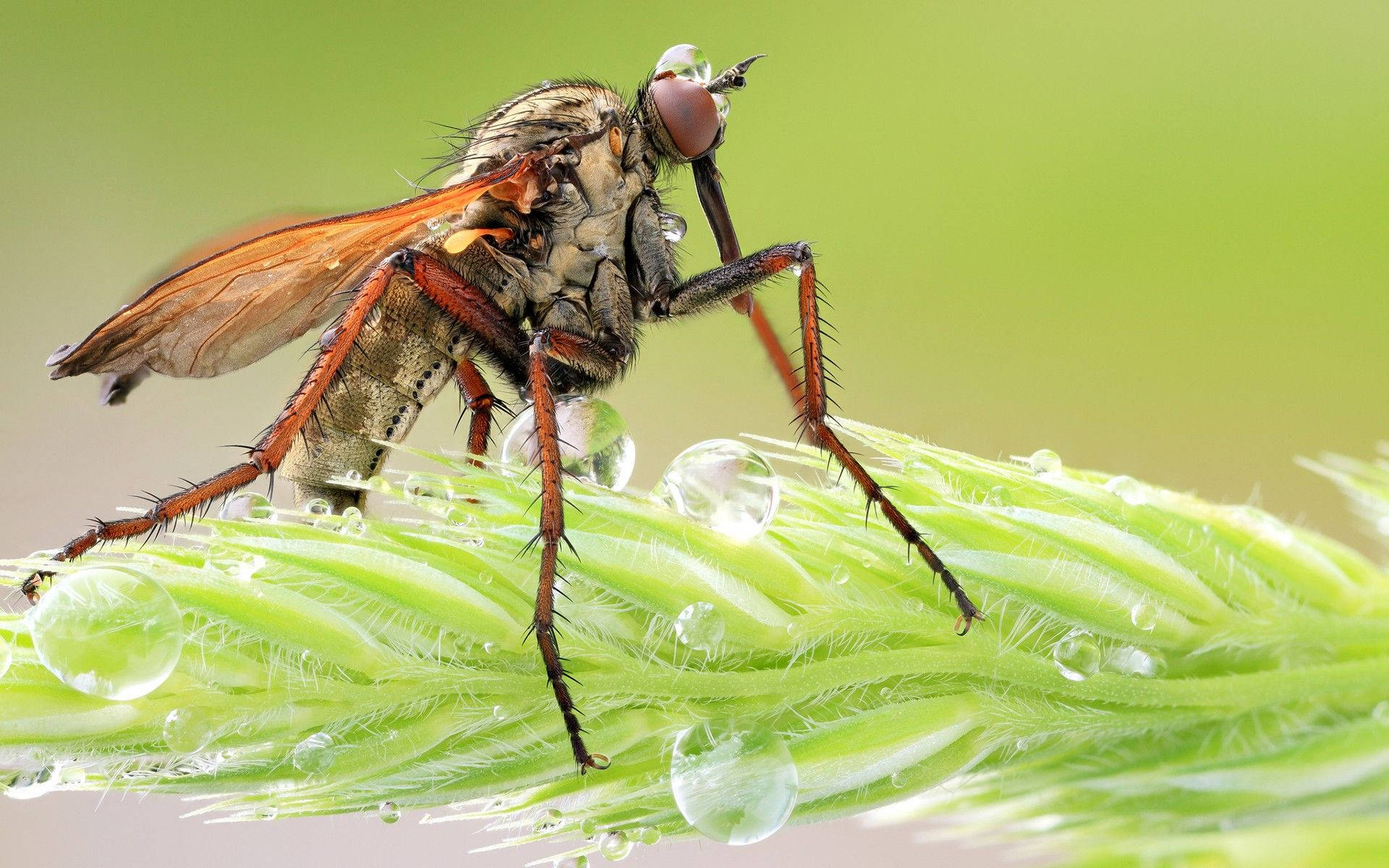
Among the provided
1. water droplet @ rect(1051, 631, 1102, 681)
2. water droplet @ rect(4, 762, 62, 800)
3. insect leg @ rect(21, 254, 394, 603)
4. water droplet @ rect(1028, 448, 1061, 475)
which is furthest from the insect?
water droplet @ rect(4, 762, 62, 800)

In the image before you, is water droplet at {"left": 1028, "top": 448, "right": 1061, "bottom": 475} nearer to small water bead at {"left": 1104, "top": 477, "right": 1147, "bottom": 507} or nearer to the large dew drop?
small water bead at {"left": 1104, "top": 477, "right": 1147, "bottom": 507}

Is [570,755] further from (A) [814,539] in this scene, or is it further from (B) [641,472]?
(B) [641,472]

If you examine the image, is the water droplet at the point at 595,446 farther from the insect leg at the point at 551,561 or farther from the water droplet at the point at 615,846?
the water droplet at the point at 615,846

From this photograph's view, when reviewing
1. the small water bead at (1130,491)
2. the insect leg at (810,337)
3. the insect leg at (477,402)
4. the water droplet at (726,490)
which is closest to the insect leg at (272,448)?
the insect leg at (477,402)

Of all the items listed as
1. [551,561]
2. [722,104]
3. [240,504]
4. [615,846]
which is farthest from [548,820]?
[722,104]

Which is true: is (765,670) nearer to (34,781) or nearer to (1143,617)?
(1143,617)
